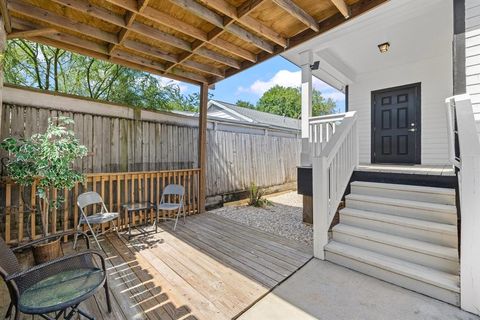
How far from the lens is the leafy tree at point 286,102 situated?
1123 inches

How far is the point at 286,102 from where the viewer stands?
2917 centimetres

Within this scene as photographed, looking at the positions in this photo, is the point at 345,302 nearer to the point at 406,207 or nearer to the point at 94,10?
the point at 406,207

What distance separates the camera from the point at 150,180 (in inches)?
170

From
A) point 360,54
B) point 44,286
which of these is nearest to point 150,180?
point 44,286

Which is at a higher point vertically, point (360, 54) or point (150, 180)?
point (360, 54)

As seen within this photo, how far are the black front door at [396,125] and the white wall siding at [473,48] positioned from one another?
7.00 ft

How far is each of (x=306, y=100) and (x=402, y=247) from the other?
267 centimetres

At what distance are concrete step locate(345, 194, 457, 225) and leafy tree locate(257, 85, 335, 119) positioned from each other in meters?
25.8

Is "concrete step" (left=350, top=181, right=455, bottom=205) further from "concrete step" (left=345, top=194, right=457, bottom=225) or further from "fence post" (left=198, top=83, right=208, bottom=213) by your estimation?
"fence post" (left=198, top=83, right=208, bottom=213)

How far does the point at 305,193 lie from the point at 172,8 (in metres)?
3.21

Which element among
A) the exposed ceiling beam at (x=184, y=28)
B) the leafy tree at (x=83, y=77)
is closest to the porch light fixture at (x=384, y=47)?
the exposed ceiling beam at (x=184, y=28)

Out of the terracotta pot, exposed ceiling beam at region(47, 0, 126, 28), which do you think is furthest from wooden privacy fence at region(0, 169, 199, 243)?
exposed ceiling beam at region(47, 0, 126, 28)

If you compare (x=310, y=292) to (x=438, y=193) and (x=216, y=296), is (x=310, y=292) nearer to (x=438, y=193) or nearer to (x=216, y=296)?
(x=216, y=296)

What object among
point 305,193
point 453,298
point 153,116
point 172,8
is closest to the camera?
point 453,298
